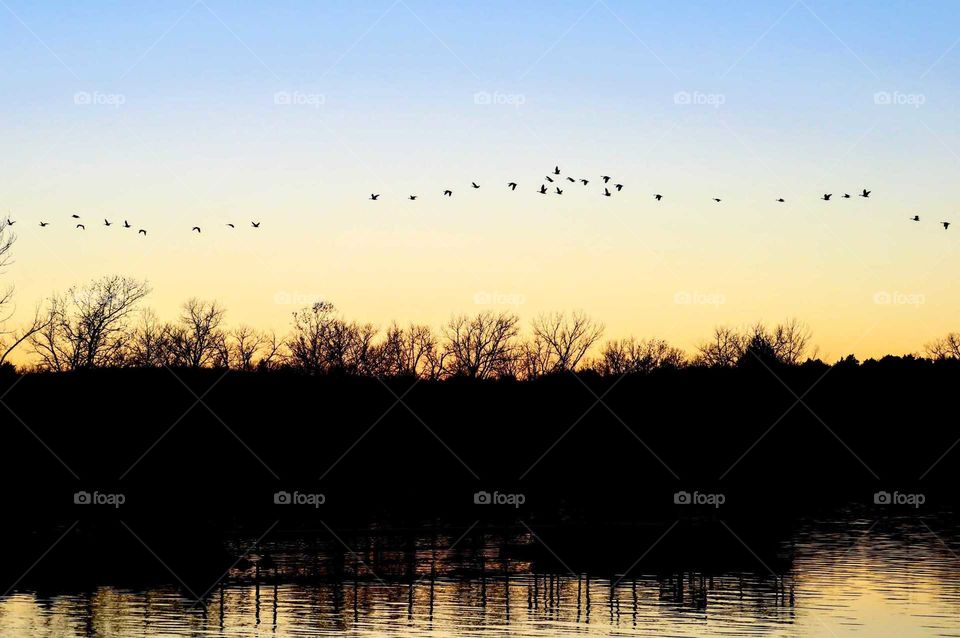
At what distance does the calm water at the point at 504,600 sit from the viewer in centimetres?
3766

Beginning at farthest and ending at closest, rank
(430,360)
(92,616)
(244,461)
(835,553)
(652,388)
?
(430,360), (652,388), (244,461), (835,553), (92,616)

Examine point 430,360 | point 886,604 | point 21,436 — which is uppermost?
point 430,360

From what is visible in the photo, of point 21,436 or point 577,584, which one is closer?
point 577,584

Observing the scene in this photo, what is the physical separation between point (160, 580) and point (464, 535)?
21.0 meters

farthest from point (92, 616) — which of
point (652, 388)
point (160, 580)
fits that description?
point (652, 388)

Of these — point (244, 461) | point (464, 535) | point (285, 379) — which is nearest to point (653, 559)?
point (464, 535)

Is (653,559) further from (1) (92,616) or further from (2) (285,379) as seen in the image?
(2) (285,379)

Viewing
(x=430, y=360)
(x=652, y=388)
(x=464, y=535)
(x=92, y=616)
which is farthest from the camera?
(x=430, y=360)

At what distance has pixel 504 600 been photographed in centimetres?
4300

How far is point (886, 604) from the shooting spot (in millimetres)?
42719

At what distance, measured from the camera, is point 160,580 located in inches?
1831

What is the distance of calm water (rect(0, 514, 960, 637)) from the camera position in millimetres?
37656

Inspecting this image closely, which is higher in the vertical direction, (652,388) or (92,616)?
(652,388)

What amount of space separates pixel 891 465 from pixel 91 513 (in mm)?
76106
